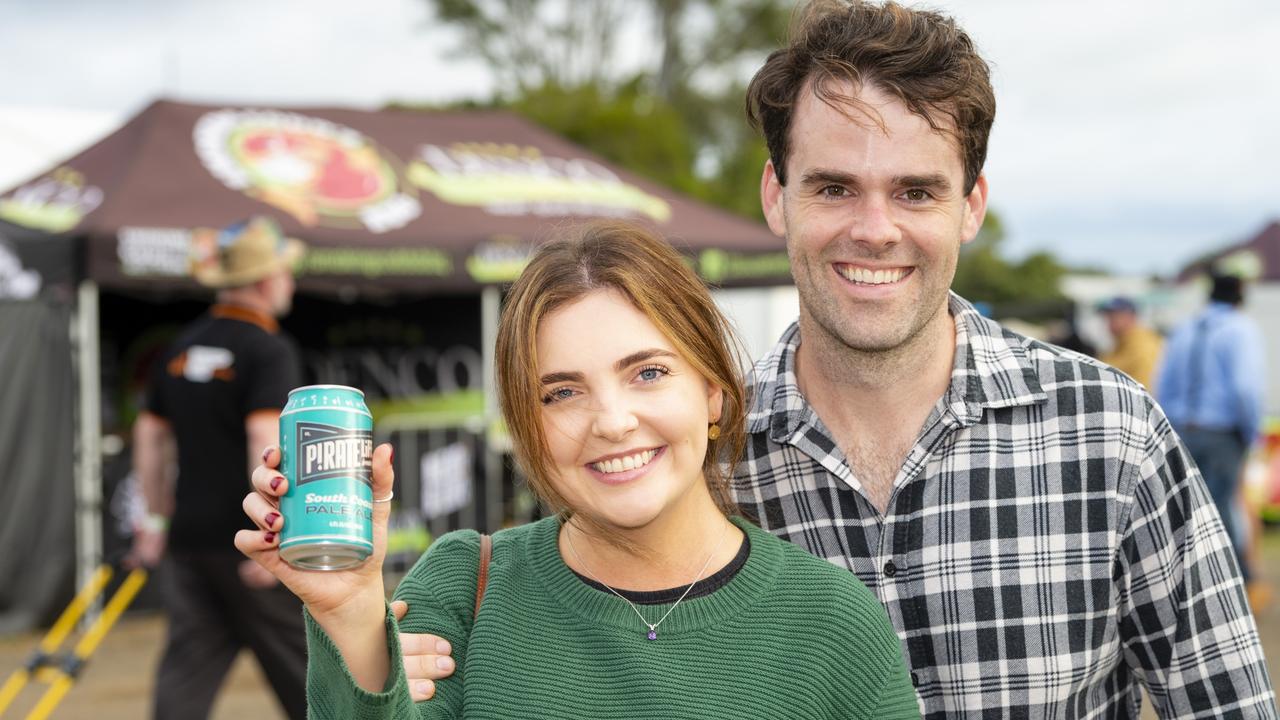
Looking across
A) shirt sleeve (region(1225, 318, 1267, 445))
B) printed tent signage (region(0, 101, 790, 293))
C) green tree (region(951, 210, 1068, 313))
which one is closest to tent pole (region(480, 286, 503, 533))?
printed tent signage (region(0, 101, 790, 293))

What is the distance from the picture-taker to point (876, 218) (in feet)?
7.04

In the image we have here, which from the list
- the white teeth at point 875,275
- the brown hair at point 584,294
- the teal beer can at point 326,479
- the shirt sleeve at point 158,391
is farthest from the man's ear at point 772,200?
the shirt sleeve at point 158,391

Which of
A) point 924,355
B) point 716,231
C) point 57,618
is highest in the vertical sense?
point 924,355

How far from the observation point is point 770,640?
182cm

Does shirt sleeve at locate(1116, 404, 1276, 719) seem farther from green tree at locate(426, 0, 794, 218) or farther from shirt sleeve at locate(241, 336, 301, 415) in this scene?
green tree at locate(426, 0, 794, 218)

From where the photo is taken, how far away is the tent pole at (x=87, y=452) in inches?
326

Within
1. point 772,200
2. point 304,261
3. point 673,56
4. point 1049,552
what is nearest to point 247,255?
point 772,200

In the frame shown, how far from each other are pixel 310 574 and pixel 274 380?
3068mm

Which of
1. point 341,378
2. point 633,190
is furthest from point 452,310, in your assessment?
point 633,190

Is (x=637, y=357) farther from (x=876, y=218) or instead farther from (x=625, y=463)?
(x=876, y=218)

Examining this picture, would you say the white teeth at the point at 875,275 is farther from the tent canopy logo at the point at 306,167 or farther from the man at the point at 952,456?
the tent canopy logo at the point at 306,167

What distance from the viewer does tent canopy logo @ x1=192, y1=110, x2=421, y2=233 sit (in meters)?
9.30

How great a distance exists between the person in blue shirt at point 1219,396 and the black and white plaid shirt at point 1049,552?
→ 6.02 m

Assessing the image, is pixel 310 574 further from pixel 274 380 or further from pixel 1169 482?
pixel 274 380
